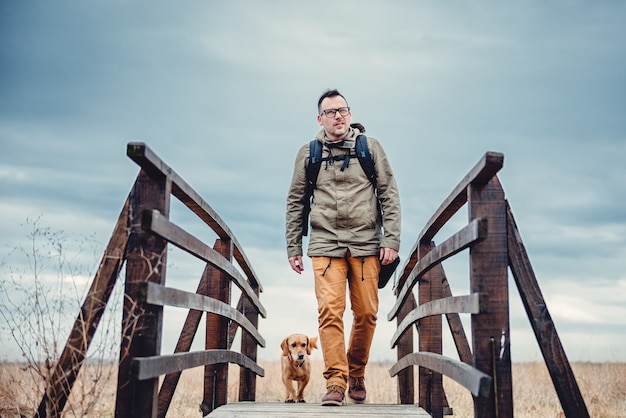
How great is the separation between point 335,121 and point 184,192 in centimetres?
167

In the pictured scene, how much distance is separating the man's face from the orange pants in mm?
970

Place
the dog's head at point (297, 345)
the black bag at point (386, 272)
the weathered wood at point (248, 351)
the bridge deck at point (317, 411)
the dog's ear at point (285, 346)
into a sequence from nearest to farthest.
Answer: the bridge deck at point (317, 411)
the black bag at point (386, 272)
the weathered wood at point (248, 351)
the dog's head at point (297, 345)
the dog's ear at point (285, 346)

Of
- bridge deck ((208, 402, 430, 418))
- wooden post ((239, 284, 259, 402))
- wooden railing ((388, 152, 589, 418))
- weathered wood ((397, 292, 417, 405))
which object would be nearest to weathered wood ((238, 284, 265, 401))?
wooden post ((239, 284, 259, 402))

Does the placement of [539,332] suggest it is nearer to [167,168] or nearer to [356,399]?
[167,168]

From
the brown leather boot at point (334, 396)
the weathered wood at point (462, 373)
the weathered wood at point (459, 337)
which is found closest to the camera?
the weathered wood at point (462, 373)

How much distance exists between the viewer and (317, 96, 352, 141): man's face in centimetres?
540

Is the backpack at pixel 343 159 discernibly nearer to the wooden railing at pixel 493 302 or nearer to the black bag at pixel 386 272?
the black bag at pixel 386 272

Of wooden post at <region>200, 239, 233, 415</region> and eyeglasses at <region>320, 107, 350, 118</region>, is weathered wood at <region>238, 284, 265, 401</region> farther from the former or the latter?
eyeglasses at <region>320, 107, 350, 118</region>

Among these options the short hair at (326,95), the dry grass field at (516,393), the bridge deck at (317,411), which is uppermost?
the short hair at (326,95)

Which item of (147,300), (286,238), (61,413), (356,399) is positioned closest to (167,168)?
(147,300)

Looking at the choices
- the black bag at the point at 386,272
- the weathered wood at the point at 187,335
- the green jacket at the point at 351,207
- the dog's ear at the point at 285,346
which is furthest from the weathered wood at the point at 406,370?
the weathered wood at the point at 187,335

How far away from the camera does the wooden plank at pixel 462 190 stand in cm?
326

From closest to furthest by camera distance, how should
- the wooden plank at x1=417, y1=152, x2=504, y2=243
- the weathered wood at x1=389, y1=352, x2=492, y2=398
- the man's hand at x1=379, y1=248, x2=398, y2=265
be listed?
the weathered wood at x1=389, y1=352, x2=492, y2=398, the wooden plank at x1=417, y1=152, x2=504, y2=243, the man's hand at x1=379, y1=248, x2=398, y2=265

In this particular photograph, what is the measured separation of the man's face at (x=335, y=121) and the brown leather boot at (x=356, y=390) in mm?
2091
